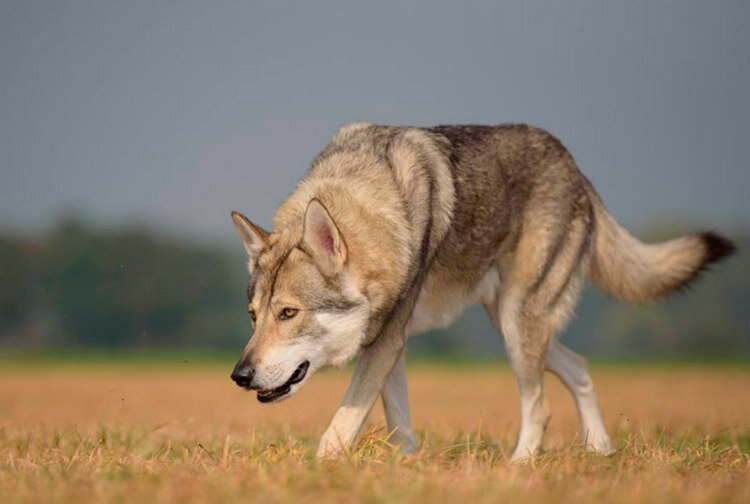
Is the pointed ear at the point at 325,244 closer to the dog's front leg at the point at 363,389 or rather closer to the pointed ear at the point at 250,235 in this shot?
the pointed ear at the point at 250,235

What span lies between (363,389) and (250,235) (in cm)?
119

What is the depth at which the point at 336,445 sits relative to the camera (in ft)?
17.8

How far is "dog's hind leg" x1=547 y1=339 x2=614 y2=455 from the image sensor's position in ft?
23.4

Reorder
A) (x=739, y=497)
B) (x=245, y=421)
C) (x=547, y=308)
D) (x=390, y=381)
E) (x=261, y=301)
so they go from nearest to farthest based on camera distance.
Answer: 1. (x=739, y=497)
2. (x=261, y=301)
3. (x=390, y=381)
4. (x=547, y=308)
5. (x=245, y=421)

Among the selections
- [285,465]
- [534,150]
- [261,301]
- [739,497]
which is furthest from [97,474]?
[534,150]

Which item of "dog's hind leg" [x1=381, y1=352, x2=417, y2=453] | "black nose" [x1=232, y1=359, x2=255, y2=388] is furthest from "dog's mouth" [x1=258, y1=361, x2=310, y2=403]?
"dog's hind leg" [x1=381, y1=352, x2=417, y2=453]

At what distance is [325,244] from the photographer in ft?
17.3

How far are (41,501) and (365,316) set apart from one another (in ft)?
7.24

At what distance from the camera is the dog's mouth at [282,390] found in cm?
527

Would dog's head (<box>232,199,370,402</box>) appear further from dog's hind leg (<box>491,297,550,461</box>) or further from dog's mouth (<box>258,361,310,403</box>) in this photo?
dog's hind leg (<box>491,297,550,461</box>)

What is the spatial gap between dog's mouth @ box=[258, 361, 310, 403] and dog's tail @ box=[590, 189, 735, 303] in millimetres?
3108

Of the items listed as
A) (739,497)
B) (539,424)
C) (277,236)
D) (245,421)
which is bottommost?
(245,421)

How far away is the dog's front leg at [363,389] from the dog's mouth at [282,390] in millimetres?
372

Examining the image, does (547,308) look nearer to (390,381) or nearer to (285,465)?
(390,381)
